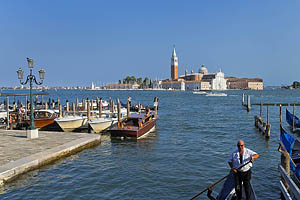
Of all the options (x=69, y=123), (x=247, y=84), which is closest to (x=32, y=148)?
(x=69, y=123)

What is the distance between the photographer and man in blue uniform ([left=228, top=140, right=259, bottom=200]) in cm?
552

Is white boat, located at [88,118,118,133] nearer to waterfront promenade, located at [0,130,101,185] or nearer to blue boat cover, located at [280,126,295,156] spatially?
waterfront promenade, located at [0,130,101,185]

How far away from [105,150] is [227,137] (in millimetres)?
7052

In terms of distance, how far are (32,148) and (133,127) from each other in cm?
565

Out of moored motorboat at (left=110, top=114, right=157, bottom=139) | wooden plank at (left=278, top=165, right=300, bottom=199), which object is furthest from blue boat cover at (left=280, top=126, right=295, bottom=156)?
moored motorboat at (left=110, top=114, right=157, bottom=139)

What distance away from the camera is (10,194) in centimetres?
698

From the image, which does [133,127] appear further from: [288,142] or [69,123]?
[288,142]

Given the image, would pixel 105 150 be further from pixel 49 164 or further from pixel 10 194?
pixel 10 194

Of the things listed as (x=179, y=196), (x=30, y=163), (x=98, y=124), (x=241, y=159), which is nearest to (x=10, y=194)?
(x=30, y=163)

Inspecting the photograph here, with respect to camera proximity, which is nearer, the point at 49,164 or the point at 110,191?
the point at 110,191

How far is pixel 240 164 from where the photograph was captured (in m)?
5.56

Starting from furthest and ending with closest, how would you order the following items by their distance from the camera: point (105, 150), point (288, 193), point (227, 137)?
point (227, 137), point (105, 150), point (288, 193)

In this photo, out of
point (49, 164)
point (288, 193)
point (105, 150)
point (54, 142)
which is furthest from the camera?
point (105, 150)

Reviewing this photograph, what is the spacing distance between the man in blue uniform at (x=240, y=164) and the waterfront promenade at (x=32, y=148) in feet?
18.3
